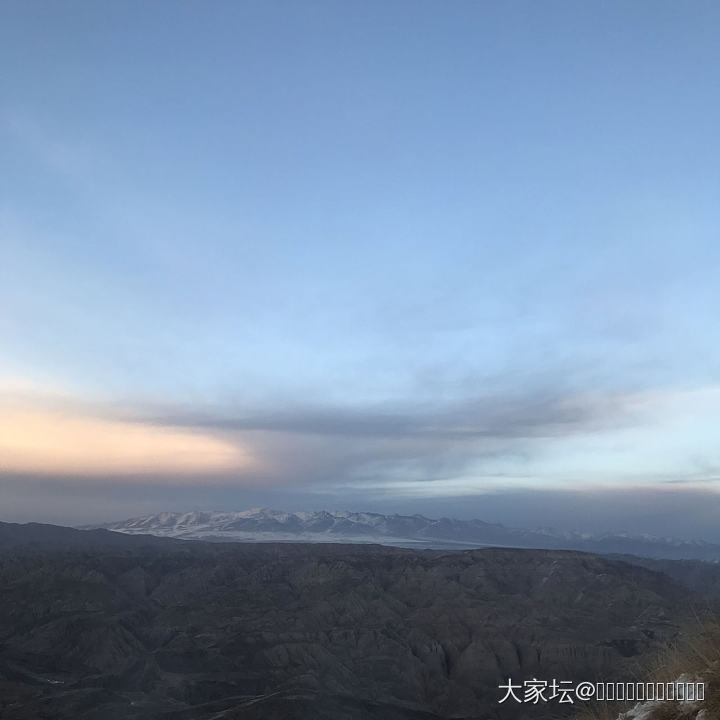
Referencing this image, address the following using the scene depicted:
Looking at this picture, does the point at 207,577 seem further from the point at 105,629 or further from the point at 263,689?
the point at 263,689

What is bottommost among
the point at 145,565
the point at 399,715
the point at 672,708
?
the point at 399,715

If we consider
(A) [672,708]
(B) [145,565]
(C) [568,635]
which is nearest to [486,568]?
(C) [568,635]

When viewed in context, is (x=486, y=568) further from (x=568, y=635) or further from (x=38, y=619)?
(x=38, y=619)

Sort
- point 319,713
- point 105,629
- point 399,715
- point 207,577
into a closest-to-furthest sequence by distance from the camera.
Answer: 1. point 319,713
2. point 399,715
3. point 105,629
4. point 207,577

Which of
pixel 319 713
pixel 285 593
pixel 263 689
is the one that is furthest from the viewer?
pixel 285 593

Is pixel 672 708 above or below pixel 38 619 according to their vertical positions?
above

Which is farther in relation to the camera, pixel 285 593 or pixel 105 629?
pixel 285 593
